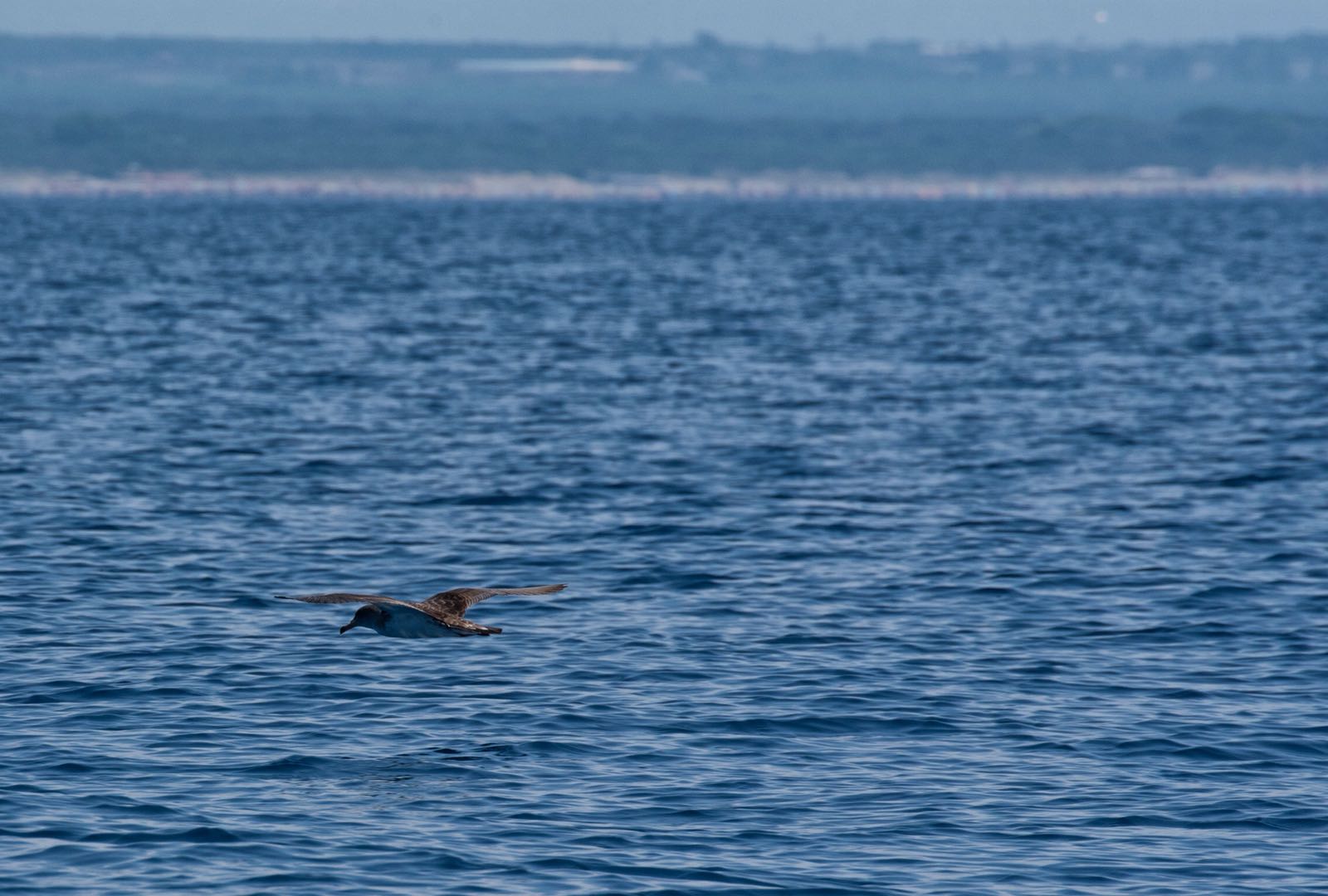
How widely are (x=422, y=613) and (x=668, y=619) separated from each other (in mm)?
6167

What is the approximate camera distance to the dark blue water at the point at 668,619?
1770 centimetres

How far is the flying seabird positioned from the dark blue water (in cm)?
109

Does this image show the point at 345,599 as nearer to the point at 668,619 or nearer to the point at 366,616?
the point at 366,616

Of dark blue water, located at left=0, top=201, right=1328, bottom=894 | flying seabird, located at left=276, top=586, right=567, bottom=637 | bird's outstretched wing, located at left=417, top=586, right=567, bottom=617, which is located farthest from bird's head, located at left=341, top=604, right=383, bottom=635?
dark blue water, located at left=0, top=201, right=1328, bottom=894

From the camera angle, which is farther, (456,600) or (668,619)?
(668,619)

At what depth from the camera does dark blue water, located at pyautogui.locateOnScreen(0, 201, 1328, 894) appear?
697 inches

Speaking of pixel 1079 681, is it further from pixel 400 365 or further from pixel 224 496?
pixel 400 365

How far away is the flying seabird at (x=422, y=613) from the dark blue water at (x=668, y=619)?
1.09m

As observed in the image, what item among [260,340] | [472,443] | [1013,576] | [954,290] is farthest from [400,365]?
[954,290]

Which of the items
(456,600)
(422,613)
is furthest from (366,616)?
(456,600)

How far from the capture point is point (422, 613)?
2005 cm

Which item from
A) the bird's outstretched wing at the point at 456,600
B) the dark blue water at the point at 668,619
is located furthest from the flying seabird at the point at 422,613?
the dark blue water at the point at 668,619

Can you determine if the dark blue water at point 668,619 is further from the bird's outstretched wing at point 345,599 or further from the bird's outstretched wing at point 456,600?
the bird's outstretched wing at point 345,599

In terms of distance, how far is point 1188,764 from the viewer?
19891 mm
